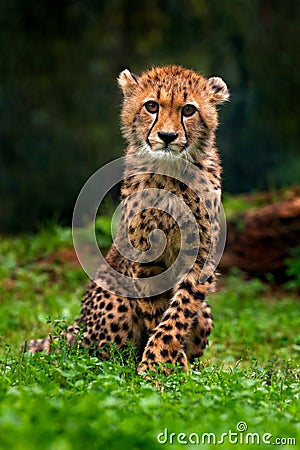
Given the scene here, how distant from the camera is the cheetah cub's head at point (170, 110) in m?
4.32

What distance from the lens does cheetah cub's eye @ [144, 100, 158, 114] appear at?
4418mm

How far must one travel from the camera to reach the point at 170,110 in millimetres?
4359

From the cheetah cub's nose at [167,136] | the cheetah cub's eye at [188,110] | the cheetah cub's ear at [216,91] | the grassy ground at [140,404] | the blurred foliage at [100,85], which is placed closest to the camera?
the grassy ground at [140,404]

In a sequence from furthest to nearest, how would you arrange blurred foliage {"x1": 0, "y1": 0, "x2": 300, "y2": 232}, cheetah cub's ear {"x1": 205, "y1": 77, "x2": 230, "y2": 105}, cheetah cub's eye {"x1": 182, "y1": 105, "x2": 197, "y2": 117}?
blurred foliage {"x1": 0, "y1": 0, "x2": 300, "y2": 232}
cheetah cub's ear {"x1": 205, "y1": 77, "x2": 230, "y2": 105}
cheetah cub's eye {"x1": 182, "y1": 105, "x2": 197, "y2": 117}

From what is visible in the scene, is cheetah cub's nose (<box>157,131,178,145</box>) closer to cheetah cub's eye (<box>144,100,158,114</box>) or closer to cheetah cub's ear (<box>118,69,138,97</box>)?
cheetah cub's eye (<box>144,100,158,114</box>)

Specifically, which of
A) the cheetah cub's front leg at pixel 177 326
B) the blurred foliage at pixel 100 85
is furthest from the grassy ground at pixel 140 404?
the blurred foliage at pixel 100 85

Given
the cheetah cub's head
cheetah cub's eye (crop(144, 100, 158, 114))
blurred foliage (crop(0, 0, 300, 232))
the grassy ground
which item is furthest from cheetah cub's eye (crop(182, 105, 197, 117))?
blurred foliage (crop(0, 0, 300, 232))

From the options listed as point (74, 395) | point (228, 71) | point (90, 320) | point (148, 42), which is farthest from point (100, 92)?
point (74, 395)

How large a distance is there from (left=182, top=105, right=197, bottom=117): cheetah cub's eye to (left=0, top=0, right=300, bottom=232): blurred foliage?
6.04m

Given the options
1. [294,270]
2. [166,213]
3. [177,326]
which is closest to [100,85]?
[294,270]

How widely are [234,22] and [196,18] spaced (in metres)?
0.51

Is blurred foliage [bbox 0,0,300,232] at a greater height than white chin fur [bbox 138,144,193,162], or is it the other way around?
blurred foliage [bbox 0,0,300,232]

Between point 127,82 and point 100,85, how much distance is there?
6765 mm

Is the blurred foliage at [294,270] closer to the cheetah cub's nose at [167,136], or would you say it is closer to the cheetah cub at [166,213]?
the cheetah cub at [166,213]
